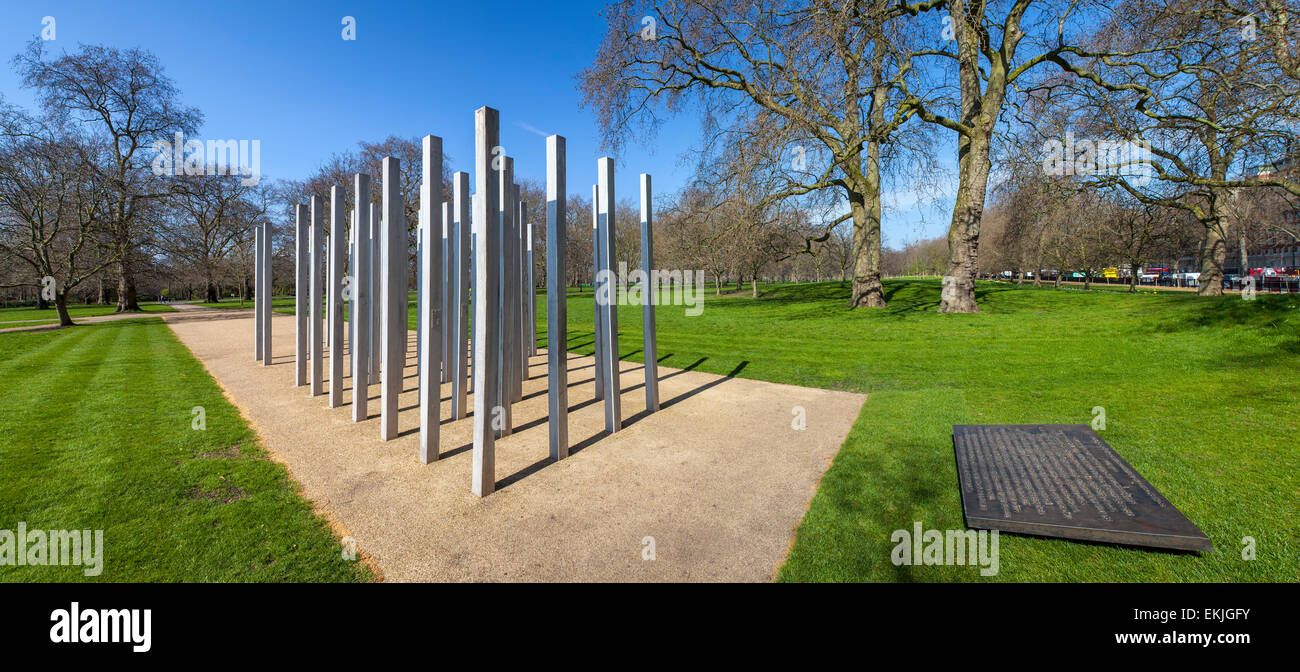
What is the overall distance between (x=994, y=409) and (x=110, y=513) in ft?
29.3

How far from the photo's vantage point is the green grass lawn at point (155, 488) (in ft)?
10.2

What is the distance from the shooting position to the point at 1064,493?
3.67 m

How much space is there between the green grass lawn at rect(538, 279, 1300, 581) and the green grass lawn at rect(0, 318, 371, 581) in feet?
11.4

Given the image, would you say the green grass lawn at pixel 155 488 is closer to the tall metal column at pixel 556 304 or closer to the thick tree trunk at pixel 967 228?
the tall metal column at pixel 556 304

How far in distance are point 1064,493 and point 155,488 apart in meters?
7.38

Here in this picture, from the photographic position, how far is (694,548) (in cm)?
338

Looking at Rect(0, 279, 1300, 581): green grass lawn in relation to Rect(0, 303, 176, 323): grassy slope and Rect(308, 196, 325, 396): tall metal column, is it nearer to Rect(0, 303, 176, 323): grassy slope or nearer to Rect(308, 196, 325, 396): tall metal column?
Rect(308, 196, 325, 396): tall metal column

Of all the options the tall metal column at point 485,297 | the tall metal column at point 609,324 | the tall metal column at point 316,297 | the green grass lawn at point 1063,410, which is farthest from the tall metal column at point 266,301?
the tall metal column at point 485,297

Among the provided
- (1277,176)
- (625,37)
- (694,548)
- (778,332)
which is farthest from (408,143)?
(1277,176)

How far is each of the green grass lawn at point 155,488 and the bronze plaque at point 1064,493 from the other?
14.4 feet

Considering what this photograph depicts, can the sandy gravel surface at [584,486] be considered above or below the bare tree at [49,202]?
below

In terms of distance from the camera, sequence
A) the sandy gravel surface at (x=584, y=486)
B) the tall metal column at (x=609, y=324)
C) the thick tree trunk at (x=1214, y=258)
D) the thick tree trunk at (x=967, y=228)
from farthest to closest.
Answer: the thick tree trunk at (x=1214, y=258)
the thick tree trunk at (x=967, y=228)
the tall metal column at (x=609, y=324)
the sandy gravel surface at (x=584, y=486)
